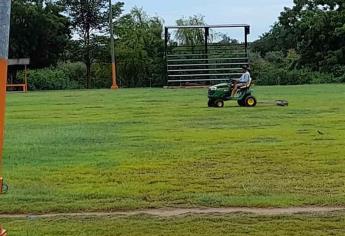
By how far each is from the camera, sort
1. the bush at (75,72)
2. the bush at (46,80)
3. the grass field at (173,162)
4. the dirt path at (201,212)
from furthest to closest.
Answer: the bush at (75,72) < the bush at (46,80) < the grass field at (173,162) < the dirt path at (201,212)

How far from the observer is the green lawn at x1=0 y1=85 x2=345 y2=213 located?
8.88 metres

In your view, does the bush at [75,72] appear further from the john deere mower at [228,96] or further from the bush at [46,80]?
the john deere mower at [228,96]

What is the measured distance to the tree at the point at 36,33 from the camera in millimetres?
61469

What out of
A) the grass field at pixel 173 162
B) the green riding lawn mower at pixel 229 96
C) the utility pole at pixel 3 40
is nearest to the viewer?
the utility pole at pixel 3 40

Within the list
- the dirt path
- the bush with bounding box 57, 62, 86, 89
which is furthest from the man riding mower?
the bush with bounding box 57, 62, 86, 89

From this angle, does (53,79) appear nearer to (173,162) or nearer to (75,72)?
(75,72)

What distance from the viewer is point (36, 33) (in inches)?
2466

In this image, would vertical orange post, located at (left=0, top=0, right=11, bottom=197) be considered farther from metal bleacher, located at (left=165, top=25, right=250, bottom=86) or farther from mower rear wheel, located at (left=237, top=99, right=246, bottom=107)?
metal bleacher, located at (left=165, top=25, right=250, bottom=86)

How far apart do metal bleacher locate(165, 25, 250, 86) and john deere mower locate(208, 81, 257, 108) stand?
78.6ft

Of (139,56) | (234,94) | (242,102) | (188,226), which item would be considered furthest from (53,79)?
(188,226)

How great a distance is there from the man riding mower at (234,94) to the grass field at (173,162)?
5576 mm

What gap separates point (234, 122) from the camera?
20297mm

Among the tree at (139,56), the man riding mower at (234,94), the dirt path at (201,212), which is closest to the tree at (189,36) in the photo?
the tree at (139,56)

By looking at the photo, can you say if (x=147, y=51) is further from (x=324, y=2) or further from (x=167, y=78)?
(x=324, y=2)
